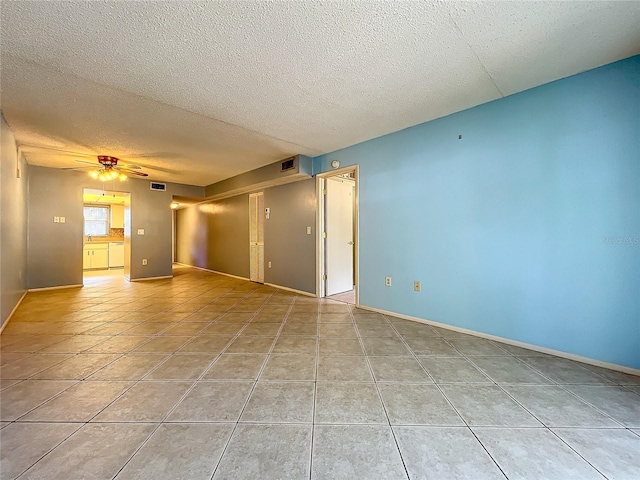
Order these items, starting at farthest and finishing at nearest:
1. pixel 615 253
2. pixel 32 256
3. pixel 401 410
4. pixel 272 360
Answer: pixel 32 256 < pixel 272 360 < pixel 615 253 < pixel 401 410

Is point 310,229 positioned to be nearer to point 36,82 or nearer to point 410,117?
point 410,117

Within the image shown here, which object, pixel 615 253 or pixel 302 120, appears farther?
pixel 302 120

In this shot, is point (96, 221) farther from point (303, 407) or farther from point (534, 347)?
point (534, 347)

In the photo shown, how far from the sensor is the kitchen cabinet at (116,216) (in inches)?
327

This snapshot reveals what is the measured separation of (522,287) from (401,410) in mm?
1775

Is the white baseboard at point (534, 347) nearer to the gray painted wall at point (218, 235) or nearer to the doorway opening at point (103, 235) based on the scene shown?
the gray painted wall at point (218, 235)

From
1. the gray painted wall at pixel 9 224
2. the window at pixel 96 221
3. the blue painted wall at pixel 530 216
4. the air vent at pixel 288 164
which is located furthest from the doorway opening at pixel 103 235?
the blue painted wall at pixel 530 216

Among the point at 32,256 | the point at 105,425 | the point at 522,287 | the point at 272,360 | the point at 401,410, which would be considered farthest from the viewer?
the point at 32,256

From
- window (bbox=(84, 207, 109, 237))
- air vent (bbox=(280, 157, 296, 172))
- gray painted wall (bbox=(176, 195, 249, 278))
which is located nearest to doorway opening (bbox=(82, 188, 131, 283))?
window (bbox=(84, 207, 109, 237))

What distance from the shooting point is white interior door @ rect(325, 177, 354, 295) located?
4.43 m

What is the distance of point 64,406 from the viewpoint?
1544 mm

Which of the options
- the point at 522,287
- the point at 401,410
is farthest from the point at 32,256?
the point at 522,287

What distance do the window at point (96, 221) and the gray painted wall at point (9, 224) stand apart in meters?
4.68

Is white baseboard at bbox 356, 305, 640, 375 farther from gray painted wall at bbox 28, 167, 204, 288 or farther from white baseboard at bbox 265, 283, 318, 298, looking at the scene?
gray painted wall at bbox 28, 167, 204, 288
